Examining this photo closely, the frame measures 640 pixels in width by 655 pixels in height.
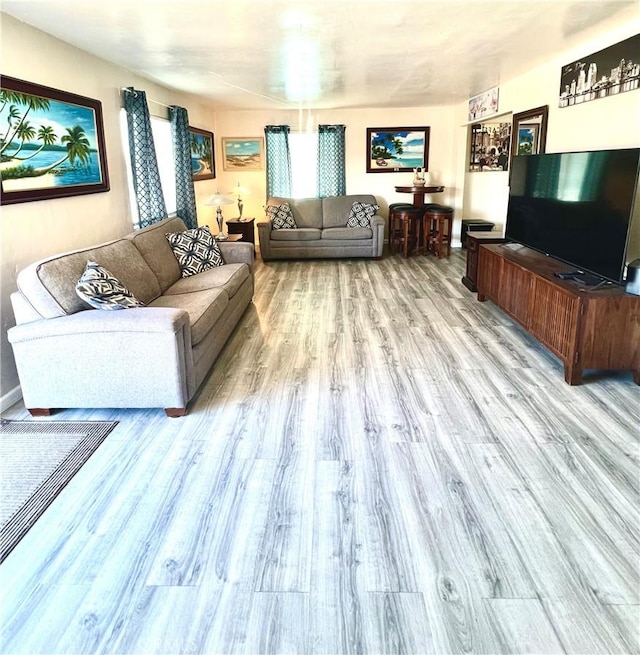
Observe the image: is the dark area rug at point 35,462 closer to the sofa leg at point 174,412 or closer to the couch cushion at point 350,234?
the sofa leg at point 174,412

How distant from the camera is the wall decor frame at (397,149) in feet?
27.0

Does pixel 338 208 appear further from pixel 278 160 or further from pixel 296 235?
pixel 278 160

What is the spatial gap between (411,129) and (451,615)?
7868mm

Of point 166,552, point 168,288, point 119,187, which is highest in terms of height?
point 119,187

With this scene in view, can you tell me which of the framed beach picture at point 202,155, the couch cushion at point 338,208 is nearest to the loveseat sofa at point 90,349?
the framed beach picture at point 202,155

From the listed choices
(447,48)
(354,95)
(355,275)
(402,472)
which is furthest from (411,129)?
(402,472)

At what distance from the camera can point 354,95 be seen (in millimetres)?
6547

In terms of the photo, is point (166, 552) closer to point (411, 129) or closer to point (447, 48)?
point (447, 48)

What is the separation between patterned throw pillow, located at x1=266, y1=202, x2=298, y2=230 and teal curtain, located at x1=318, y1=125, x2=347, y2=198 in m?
0.98

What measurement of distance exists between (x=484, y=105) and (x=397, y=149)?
2036 mm

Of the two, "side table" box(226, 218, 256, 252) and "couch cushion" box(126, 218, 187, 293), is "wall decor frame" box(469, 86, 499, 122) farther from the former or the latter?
"couch cushion" box(126, 218, 187, 293)

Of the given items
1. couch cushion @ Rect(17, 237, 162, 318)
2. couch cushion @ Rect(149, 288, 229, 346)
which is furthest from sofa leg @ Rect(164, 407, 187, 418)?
couch cushion @ Rect(17, 237, 162, 318)

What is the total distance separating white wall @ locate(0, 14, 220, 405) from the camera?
3090 millimetres

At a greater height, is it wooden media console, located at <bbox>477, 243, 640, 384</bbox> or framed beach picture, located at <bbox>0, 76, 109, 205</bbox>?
framed beach picture, located at <bbox>0, 76, 109, 205</bbox>
